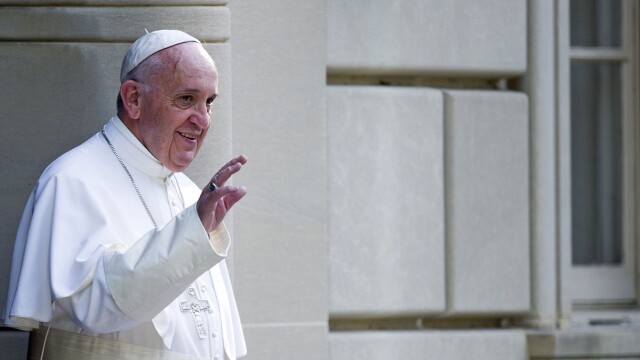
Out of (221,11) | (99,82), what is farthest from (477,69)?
(99,82)

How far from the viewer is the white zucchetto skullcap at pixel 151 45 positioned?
4652mm

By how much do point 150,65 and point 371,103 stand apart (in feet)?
6.33

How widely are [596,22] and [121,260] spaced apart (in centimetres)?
370

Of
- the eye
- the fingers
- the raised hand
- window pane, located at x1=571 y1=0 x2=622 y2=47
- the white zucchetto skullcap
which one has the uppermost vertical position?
window pane, located at x1=571 y1=0 x2=622 y2=47

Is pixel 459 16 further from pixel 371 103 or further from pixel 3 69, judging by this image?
pixel 3 69

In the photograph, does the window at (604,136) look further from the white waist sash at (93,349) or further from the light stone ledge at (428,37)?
the white waist sash at (93,349)

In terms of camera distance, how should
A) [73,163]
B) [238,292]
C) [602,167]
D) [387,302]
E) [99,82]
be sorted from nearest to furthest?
[73,163] < [99,82] < [238,292] < [387,302] < [602,167]

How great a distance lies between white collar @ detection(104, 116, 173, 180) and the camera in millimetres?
4715

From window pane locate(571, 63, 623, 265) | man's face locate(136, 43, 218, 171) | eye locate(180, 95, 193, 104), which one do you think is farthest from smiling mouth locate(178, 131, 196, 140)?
window pane locate(571, 63, 623, 265)

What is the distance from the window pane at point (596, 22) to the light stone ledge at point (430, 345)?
4.98 feet

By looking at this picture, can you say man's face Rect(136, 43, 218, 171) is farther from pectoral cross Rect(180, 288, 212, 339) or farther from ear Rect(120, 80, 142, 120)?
pectoral cross Rect(180, 288, 212, 339)

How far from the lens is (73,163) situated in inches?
181

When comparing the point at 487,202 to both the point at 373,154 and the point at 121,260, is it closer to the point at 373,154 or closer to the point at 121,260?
the point at 373,154

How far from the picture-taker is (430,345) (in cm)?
645
